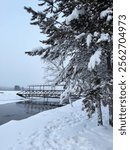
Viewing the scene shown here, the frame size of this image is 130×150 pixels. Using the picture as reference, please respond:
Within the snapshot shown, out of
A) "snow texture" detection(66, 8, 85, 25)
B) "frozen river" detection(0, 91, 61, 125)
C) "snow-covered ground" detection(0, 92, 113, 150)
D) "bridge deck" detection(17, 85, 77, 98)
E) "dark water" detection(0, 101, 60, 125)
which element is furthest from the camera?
"bridge deck" detection(17, 85, 77, 98)

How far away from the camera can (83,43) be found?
8695mm

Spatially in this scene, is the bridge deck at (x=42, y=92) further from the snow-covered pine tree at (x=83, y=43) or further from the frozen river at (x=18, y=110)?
the snow-covered pine tree at (x=83, y=43)

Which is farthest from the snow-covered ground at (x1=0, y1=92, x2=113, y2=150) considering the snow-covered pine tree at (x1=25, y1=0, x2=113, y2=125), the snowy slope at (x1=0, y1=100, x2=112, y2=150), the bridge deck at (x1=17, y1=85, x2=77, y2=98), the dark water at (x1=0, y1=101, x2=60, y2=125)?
the bridge deck at (x1=17, y1=85, x2=77, y2=98)

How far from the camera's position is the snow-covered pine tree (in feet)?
24.0

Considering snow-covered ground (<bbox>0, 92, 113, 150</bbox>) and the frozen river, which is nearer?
snow-covered ground (<bbox>0, 92, 113, 150</bbox>)

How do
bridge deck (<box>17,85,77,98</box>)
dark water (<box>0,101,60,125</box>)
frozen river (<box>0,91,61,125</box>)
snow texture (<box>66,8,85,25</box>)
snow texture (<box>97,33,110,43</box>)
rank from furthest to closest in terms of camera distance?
bridge deck (<box>17,85,77,98</box>)
frozen river (<box>0,91,61,125</box>)
dark water (<box>0,101,60,125</box>)
snow texture (<box>66,8,85,25</box>)
snow texture (<box>97,33,110,43</box>)

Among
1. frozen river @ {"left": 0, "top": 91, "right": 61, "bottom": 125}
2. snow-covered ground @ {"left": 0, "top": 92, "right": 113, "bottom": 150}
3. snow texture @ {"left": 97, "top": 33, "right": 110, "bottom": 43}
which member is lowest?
frozen river @ {"left": 0, "top": 91, "right": 61, "bottom": 125}

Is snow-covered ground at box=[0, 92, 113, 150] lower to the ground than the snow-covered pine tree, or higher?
lower

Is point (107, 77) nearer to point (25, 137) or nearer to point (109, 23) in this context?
point (109, 23)

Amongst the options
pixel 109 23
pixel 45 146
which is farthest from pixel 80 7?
pixel 45 146

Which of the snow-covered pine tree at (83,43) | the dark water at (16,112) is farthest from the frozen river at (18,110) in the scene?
the snow-covered pine tree at (83,43)

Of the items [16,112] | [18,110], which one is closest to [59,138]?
[16,112]

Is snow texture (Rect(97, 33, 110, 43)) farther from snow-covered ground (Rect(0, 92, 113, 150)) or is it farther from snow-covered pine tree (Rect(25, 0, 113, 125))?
snow-covered ground (Rect(0, 92, 113, 150))

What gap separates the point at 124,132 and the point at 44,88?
35.6m
